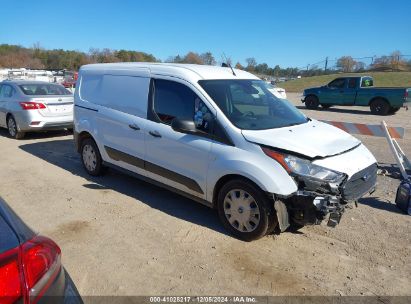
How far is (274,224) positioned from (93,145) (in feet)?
11.8

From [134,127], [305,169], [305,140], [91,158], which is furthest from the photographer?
[91,158]

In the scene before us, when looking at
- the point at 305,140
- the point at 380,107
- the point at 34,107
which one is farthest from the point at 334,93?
the point at 305,140

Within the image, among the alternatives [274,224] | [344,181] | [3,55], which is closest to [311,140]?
[344,181]

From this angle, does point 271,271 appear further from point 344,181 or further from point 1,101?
point 1,101

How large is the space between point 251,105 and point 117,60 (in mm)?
69442

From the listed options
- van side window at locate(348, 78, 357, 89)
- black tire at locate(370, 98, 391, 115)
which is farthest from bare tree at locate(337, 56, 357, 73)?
black tire at locate(370, 98, 391, 115)

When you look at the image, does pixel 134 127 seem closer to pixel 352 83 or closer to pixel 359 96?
pixel 359 96

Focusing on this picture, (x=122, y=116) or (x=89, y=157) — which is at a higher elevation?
(x=122, y=116)

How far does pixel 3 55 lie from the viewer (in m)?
96.9

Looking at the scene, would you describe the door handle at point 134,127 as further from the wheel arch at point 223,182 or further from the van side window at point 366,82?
Answer: the van side window at point 366,82

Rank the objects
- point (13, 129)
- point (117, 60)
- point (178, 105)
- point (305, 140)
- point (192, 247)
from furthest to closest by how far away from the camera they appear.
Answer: point (117, 60), point (13, 129), point (178, 105), point (305, 140), point (192, 247)

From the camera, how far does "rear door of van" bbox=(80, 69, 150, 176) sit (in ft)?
17.5

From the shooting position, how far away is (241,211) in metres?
4.18

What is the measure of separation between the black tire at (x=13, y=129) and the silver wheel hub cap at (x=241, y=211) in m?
7.46
